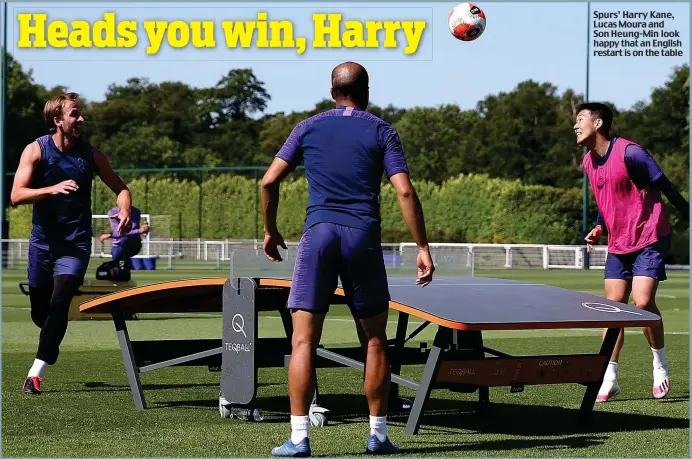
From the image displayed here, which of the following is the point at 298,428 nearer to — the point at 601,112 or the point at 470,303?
the point at 470,303

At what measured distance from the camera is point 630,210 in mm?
10352

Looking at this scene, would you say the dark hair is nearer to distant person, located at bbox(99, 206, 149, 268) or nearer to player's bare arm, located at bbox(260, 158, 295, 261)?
player's bare arm, located at bbox(260, 158, 295, 261)

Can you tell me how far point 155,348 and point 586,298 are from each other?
340 cm

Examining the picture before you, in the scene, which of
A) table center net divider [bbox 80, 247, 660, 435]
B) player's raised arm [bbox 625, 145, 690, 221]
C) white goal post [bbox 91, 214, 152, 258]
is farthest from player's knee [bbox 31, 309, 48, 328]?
white goal post [bbox 91, 214, 152, 258]

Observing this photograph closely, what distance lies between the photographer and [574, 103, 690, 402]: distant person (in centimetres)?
Result: 1024

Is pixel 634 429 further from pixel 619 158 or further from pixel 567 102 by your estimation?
pixel 567 102

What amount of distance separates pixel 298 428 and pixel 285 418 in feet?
6.77

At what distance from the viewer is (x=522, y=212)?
6162cm

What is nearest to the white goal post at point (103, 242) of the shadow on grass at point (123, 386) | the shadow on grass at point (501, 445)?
the shadow on grass at point (123, 386)

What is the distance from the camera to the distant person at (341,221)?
7.02 meters

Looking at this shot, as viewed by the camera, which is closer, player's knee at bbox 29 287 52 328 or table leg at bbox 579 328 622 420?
table leg at bbox 579 328 622 420

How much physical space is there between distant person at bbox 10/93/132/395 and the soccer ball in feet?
40.3

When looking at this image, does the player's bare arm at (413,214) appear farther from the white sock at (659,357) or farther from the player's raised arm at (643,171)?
the white sock at (659,357)

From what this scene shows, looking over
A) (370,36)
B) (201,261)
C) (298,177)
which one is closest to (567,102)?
(298,177)
